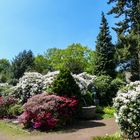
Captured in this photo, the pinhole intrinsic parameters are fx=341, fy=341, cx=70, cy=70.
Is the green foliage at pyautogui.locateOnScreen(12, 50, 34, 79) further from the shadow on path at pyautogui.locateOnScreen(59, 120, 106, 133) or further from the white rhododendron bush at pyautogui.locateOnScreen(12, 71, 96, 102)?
the shadow on path at pyautogui.locateOnScreen(59, 120, 106, 133)

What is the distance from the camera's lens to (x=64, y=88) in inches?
637

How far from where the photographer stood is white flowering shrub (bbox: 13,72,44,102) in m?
19.1

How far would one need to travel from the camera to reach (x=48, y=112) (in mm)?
14594

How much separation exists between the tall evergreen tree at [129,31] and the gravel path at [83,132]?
17404mm

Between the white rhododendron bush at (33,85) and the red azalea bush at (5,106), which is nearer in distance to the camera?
the red azalea bush at (5,106)

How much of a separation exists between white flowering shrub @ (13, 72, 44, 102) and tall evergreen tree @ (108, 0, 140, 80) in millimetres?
14266

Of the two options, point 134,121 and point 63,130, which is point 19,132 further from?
point 134,121

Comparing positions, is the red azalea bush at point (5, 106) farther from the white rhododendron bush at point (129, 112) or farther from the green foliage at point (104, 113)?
the white rhododendron bush at point (129, 112)

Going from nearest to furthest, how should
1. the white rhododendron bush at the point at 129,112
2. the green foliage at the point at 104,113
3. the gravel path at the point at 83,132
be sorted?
the white rhododendron bush at the point at 129,112 → the gravel path at the point at 83,132 → the green foliage at the point at 104,113

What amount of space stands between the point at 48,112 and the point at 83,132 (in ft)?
6.83

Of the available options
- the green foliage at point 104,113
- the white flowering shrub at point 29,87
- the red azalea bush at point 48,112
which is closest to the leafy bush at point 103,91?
the green foliage at point 104,113

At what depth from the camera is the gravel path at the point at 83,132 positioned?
12.4 m

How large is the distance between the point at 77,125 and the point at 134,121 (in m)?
5.12

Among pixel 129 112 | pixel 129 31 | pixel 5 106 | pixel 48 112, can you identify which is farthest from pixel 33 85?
pixel 129 31
